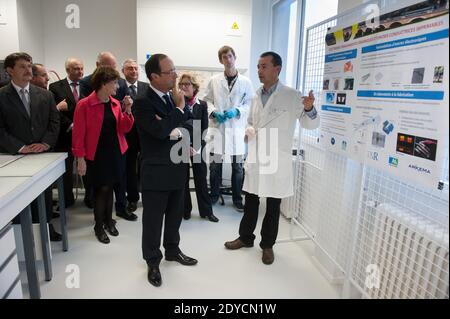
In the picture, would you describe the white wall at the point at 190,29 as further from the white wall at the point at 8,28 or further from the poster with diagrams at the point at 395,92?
the poster with diagrams at the point at 395,92

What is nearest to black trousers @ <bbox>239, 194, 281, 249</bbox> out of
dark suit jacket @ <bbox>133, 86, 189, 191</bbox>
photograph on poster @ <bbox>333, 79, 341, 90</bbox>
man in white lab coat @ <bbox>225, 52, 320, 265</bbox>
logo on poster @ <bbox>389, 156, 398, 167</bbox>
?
man in white lab coat @ <bbox>225, 52, 320, 265</bbox>

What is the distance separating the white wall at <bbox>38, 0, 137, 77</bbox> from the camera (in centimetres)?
411

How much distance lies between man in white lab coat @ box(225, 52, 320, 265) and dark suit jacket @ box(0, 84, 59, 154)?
1.62 m

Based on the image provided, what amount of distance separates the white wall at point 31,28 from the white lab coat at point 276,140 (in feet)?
9.32

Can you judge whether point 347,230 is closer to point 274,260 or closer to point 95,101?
point 274,260

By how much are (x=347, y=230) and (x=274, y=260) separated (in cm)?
66

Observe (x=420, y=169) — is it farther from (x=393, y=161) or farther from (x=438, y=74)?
(x=438, y=74)

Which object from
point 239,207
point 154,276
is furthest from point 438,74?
point 239,207

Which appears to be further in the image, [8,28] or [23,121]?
[8,28]

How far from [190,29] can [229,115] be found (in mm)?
1281

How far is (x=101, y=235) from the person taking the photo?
2.84 m

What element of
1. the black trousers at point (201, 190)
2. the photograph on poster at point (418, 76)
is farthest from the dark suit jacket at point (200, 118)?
the photograph on poster at point (418, 76)

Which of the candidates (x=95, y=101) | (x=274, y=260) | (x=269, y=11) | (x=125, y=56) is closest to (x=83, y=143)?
(x=95, y=101)
